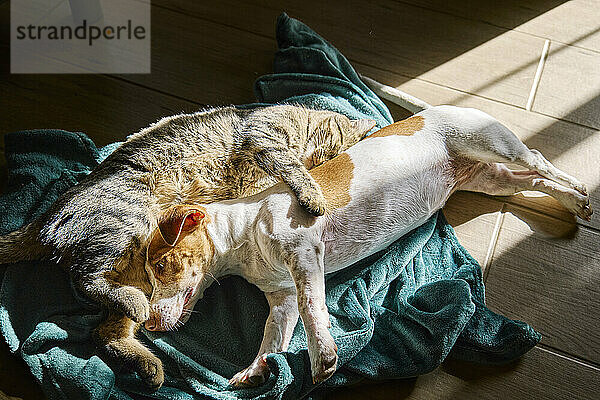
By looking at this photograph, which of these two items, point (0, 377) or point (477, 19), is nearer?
point (0, 377)

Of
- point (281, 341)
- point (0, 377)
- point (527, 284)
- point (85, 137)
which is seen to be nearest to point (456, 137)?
Result: point (527, 284)

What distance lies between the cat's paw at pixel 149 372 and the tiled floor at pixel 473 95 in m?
0.32

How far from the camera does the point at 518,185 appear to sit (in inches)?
75.8

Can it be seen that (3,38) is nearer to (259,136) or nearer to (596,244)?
(259,136)

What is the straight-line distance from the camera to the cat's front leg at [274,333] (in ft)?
5.02

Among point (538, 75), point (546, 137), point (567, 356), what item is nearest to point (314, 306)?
point (567, 356)

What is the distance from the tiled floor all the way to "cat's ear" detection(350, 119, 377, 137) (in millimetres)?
267

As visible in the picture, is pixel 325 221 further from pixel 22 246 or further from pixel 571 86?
pixel 571 86

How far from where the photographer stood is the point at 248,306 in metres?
1.69

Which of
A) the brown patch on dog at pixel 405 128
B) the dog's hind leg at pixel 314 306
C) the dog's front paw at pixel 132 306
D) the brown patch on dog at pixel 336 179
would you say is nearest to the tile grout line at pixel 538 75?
the brown patch on dog at pixel 405 128

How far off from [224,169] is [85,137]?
1.86 ft

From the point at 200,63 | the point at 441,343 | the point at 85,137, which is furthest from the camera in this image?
the point at 200,63

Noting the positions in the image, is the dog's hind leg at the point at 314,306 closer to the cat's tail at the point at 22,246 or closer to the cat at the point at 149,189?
the cat at the point at 149,189

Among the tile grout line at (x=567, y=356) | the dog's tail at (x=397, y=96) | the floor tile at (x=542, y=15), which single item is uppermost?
the floor tile at (x=542, y=15)
